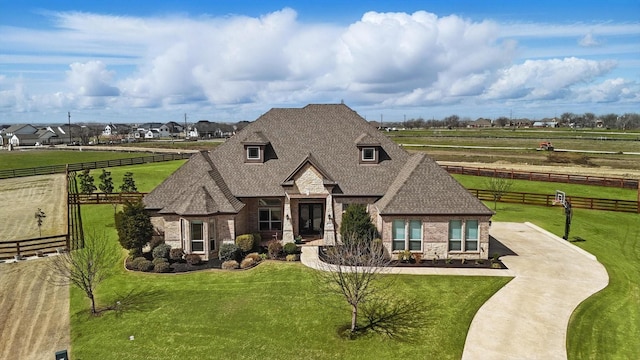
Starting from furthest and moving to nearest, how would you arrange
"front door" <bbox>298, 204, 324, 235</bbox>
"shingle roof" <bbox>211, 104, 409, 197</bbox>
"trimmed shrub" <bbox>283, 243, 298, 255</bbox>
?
"front door" <bbox>298, 204, 324, 235</bbox> < "shingle roof" <bbox>211, 104, 409, 197</bbox> < "trimmed shrub" <bbox>283, 243, 298, 255</bbox>

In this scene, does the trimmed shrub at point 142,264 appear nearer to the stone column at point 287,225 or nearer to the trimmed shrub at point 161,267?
the trimmed shrub at point 161,267

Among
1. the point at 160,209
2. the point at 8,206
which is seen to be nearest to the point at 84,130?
the point at 8,206

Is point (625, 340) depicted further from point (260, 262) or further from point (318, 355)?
point (260, 262)

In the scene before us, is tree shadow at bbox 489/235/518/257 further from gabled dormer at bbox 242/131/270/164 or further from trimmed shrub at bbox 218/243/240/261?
gabled dormer at bbox 242/131/270/164

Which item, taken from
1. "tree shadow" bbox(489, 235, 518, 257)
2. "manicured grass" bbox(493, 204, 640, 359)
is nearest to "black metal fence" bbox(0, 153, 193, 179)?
"tree shadow" bbox(489, 235, 518, 257)

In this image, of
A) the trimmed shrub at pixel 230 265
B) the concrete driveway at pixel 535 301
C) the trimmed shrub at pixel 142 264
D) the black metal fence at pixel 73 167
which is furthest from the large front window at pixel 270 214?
the black metal fence at pixel 73 167

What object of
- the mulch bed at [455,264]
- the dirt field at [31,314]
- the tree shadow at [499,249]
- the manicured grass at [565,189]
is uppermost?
the manicured grass at [565,189]

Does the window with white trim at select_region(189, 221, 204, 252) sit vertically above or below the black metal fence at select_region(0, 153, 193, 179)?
below

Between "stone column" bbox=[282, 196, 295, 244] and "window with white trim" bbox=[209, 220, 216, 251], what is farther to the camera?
"stone column" bbox=[282, 196, 295, 244]
